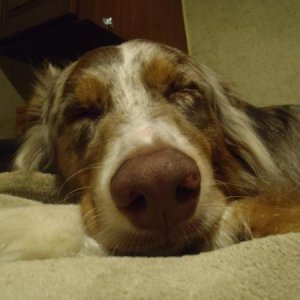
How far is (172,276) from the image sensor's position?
0.65 meters

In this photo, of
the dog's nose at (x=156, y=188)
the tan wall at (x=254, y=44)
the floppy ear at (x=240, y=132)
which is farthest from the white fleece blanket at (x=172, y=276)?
the tan wall at (x=254, y=44)

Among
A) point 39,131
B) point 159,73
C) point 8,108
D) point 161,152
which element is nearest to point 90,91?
point 159,73

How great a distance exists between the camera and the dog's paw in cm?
92

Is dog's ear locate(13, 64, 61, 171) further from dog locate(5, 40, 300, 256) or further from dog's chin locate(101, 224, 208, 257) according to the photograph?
dog's chin locate(101, 224, 208, 257)

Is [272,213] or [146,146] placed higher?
[146,146]

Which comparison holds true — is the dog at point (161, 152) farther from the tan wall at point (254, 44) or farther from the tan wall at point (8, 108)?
the tan wall at point (254, 44)

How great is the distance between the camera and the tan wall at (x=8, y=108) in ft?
10.4

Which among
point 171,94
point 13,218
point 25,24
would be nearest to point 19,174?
point 13,218

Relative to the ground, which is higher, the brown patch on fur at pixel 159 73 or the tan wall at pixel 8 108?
the brown patch on fur at pixel 159 73

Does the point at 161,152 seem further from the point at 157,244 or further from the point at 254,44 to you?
the point at 254,44

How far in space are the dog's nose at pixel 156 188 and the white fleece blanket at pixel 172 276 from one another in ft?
0.35

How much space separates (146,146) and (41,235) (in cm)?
33

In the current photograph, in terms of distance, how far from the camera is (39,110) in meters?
1.98

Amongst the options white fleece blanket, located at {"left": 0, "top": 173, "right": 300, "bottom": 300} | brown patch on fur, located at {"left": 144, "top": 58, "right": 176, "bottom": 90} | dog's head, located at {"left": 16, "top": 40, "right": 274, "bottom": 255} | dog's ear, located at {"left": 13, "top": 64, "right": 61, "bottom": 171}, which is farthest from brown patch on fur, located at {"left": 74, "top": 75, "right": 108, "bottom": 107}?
white fleece blanket, located at {"left": 0, "top": 173, "right": 300, "bottom": 300}
